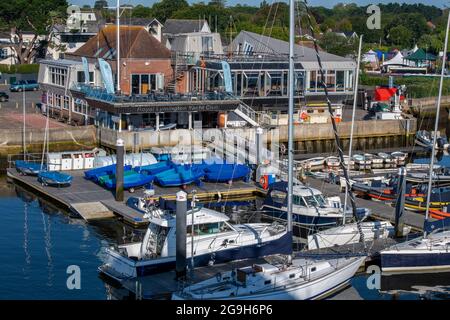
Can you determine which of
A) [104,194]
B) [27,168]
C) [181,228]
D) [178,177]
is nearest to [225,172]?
[178,177]

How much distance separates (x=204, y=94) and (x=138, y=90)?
6.83 m

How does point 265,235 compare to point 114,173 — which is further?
point 114,173

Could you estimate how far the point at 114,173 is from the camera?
4591cm

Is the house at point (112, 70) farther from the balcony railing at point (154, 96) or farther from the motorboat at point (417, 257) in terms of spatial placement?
the motorboat at point (417, 257)

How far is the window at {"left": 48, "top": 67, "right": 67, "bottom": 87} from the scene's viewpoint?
66.7 m

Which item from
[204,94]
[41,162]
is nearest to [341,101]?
[204,94]

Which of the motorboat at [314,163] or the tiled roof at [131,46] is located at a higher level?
the tiled roof at [131,46]

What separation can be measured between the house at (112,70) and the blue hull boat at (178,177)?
13153mm

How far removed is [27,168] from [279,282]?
25.1m

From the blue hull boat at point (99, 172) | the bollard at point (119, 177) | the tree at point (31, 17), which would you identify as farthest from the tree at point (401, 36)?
the bollard at point (119, 177)

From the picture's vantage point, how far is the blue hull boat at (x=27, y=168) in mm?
48562

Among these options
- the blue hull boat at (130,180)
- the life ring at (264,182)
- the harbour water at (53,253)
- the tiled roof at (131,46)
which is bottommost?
the harbour water at (53,253)

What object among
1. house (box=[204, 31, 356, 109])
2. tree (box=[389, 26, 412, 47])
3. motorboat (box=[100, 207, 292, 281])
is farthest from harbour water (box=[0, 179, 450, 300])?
tree (box=[389, 26, 412, 47])
